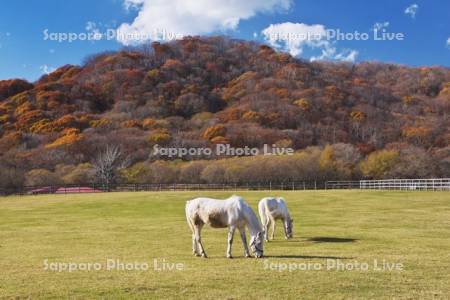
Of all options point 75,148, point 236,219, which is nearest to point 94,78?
point 75,148

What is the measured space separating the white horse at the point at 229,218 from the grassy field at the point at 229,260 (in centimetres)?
56

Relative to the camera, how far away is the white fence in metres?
49.8

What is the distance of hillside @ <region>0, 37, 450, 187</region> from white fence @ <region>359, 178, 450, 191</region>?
1445cm

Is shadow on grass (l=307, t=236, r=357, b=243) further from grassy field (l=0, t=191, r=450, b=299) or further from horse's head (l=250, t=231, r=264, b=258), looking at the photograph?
horse's head (l=250, t=231, r=264, b=258)

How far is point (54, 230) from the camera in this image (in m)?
23.9

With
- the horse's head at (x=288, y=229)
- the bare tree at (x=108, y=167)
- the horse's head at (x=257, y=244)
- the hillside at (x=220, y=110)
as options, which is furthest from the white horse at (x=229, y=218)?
the bare tree at (x=108, y=167)

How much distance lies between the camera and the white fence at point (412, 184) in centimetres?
4978

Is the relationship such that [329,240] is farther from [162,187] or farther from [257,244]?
[162,187]

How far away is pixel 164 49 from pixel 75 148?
92.9m

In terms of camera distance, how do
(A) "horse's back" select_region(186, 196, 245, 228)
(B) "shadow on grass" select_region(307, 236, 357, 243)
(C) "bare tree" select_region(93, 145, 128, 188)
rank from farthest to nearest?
(C) "bare tree" select_region(93, 145, 128, 188)
(B) "shadow on grass" select_region(307, 236, 357, 243)
(A) "horse's back" select_region(186, 196, 245, 228)

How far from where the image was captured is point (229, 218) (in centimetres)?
1444

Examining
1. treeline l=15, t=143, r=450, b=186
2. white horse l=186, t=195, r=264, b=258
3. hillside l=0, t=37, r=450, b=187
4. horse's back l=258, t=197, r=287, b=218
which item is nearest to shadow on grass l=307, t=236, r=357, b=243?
horse's back l=258, t=197, r=287, b=218

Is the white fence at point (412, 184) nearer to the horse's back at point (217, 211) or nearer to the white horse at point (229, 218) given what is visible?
the white horse at point (229, 218)

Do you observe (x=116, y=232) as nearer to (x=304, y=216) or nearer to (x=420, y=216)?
(x=304, y=216)
